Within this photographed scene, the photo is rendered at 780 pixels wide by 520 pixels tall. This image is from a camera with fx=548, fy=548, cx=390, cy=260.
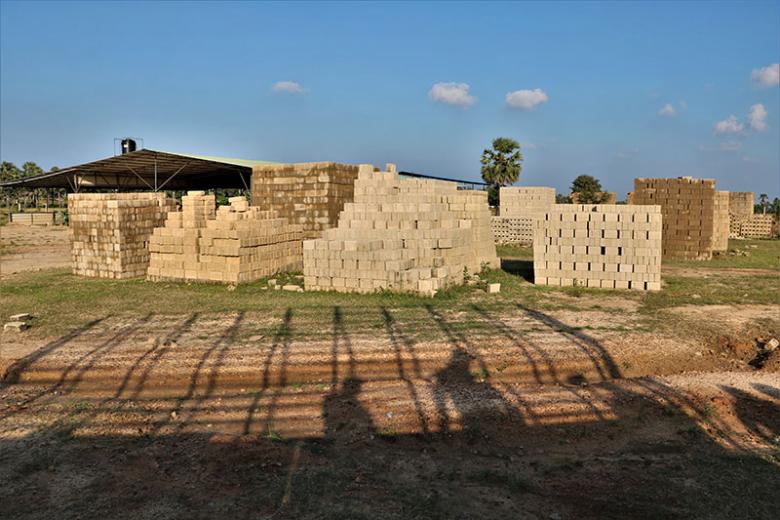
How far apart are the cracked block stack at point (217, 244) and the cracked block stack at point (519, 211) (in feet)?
49.2

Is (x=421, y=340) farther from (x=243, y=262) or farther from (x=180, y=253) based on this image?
(x=180, y=253)

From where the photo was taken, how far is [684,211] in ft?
74.7

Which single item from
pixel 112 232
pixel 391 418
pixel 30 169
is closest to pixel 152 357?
pixel 391 418

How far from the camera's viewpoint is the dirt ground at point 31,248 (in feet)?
69.3

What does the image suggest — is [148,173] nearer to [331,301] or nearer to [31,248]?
[31,248]

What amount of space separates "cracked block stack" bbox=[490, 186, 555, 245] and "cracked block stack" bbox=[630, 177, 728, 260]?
5792 millimetres

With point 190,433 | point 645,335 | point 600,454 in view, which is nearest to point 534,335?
point 645,335

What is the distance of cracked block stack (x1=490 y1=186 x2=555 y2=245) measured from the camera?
28562mm

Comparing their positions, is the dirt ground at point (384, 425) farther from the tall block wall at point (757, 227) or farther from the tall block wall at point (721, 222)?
the tall block wall at point (757, 227)

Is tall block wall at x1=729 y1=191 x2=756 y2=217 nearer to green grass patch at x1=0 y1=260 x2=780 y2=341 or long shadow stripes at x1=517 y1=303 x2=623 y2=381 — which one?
green grass patch at x1=0 y1=260 x2=780 y2=341

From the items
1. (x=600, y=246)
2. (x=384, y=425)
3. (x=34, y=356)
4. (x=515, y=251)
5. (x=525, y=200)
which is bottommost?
(x=384, y=425)

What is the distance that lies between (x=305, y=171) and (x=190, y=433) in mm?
12993

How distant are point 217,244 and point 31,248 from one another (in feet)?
59.5

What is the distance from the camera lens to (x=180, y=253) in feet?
52.8
